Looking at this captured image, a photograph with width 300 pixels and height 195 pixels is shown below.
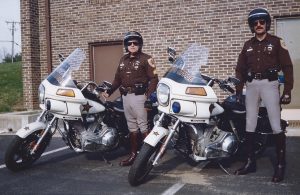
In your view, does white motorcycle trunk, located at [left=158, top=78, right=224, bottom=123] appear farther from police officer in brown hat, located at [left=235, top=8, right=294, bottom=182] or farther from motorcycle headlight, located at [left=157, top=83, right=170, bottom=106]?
police officer in brown hat, located at [left=235, top=8, right=294, bottom=182]

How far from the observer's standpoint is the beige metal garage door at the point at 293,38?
9.16 meters

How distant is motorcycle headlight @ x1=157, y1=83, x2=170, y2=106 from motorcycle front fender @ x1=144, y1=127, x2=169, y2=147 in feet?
1.02

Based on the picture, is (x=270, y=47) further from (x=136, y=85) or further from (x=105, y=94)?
(x=105, y=94)

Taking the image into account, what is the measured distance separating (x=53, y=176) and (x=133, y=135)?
1.25 m

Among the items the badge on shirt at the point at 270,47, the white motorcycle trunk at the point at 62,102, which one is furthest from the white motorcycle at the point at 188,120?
the white motorcycle trunk at the point at 62,102

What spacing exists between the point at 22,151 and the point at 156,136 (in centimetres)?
197

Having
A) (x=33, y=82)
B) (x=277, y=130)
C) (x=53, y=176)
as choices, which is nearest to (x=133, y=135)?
(x=53, y=176)

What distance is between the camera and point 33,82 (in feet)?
37.1

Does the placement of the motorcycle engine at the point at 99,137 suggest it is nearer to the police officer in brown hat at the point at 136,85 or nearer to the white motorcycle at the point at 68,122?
the white motorcycle at the point at 68,122

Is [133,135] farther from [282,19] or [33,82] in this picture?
[33,82]

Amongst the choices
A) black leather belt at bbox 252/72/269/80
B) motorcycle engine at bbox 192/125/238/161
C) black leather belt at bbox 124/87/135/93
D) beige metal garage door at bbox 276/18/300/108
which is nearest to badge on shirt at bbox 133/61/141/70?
black leather belt at bbox 124/87/135/93

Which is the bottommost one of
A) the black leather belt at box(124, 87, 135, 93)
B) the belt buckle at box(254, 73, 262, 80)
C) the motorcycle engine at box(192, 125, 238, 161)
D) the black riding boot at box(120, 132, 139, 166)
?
the black riding boot at box(120, 132, 139, 166)

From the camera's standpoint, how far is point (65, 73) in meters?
5.28

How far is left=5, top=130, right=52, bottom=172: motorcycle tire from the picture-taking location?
195 inches
